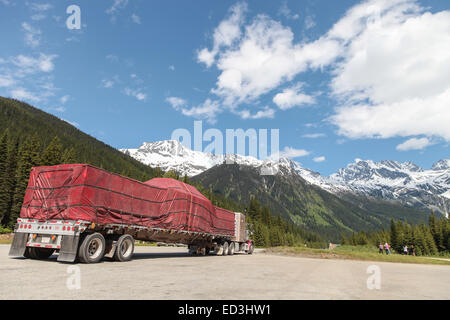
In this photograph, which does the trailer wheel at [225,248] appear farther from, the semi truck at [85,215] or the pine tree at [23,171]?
the pine tree at [23,171]

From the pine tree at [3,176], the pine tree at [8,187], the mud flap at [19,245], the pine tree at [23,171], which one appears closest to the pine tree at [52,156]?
the pine tree at [23,171]

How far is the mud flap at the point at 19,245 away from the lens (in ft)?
40.3

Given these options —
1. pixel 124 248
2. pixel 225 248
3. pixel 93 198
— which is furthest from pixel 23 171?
pixel 93 198

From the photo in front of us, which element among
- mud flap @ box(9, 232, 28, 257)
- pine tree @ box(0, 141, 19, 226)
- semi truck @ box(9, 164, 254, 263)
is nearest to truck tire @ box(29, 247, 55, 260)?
semi truck @ box(9, 164, 254, 263)

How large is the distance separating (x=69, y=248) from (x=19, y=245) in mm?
3113

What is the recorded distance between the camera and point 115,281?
7.57 metres

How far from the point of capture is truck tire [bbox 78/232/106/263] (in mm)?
11531

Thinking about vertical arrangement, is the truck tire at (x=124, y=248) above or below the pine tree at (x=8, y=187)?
below

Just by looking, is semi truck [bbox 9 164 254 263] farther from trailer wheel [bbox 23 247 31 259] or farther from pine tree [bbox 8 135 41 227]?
pine tree [bbox 8 135 41 227]

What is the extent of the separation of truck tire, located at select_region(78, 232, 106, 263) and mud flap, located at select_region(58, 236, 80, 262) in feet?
1.10

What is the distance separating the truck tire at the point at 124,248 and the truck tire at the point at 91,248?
983 mm
